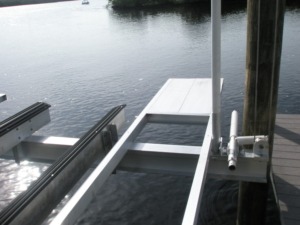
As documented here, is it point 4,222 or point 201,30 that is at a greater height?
point 4,222

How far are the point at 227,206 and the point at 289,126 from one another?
9.28 feet

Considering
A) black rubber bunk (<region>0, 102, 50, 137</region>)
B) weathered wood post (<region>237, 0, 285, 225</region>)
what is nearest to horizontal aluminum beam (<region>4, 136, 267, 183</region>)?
black rubber bunk (<region>0, 102, 50, 137</region>)

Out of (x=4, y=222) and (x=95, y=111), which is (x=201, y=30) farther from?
(x=4, y=222)

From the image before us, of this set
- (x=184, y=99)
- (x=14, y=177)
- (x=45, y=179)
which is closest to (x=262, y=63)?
(x=184, y=99)

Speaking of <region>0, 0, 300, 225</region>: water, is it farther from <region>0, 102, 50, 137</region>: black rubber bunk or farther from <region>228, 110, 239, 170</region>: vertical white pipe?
<region>0, 102, 50, 137</region>: black rubber bunk

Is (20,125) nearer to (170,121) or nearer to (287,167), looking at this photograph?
(170,121)

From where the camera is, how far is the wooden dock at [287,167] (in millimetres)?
6398

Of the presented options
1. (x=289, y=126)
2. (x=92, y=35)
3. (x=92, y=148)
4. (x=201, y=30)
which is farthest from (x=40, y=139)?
(x=92, y=35)

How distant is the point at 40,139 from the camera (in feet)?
17.3

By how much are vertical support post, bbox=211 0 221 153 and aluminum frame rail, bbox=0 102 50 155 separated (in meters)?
2.70

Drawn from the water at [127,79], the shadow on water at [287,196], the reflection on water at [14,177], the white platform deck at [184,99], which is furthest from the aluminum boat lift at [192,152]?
the reflection on water at [14,177]

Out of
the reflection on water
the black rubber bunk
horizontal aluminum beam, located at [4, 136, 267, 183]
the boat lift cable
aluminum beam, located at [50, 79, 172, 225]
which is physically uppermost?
the black rubber bunk

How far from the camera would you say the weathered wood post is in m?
5.09

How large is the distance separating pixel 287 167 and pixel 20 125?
18.7 feet
